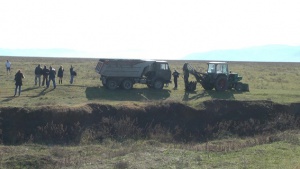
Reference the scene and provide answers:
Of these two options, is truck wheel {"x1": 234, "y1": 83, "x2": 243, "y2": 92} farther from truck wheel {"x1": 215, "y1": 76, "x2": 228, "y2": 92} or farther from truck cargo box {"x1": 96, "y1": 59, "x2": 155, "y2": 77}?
truck cargo box {"x1": 96, "y1": 59, "x2": 155, "y2": 77}

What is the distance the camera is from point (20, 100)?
79.1ft

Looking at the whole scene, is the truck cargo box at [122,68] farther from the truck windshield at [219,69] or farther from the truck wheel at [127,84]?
the truck windshield at [219,69]

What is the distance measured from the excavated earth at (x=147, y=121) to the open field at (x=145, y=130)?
Result: 46mm

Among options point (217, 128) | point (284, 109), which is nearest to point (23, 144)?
point (217, 128)

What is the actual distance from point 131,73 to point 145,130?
858 cm

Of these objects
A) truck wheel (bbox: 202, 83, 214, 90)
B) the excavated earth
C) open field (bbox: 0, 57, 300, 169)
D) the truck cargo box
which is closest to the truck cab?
the truck cargo box

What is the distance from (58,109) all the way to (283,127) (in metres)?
12.2

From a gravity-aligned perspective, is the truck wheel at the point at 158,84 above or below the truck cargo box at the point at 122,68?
below

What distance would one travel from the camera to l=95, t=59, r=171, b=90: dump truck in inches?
1180

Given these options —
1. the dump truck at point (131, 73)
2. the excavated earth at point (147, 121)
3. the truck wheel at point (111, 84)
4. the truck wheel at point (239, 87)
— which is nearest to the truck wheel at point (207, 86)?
the truck wheel at point (239, 87)

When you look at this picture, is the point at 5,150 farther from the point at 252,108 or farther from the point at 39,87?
the point at 252,108

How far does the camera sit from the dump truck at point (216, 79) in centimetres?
3078

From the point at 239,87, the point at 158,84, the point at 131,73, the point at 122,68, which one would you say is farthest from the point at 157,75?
the point at 239,87

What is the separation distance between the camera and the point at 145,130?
2244 cm
